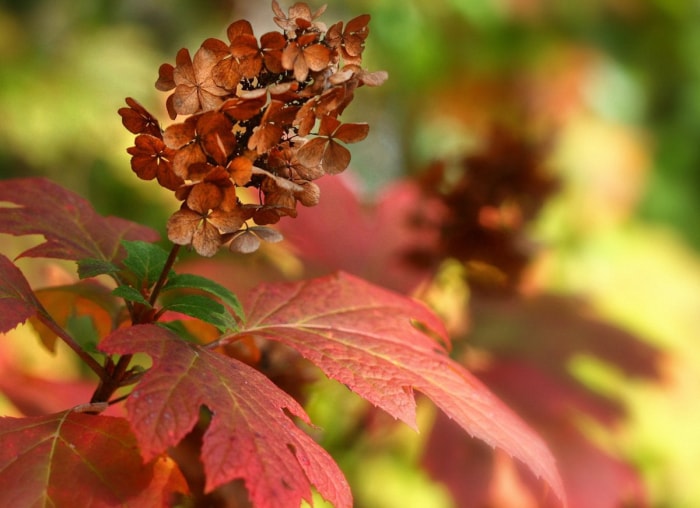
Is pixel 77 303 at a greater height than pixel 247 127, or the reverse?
pixel 247 127

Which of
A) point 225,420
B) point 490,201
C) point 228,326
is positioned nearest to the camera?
point 225,420

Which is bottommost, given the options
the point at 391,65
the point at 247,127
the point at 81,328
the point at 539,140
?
the point at 81,328

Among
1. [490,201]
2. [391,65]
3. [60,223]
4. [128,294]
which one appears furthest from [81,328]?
[391,65]

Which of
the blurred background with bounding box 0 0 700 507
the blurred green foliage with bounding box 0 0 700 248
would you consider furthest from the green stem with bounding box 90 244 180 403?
the blurred green foliage with bounding box 0 0 700 248

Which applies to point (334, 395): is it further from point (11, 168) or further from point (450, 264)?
point (11, 168)

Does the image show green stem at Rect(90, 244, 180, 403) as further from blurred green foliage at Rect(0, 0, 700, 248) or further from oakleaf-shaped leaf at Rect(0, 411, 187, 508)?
blurred green foliage at Rect(0, 0, 700, 248)

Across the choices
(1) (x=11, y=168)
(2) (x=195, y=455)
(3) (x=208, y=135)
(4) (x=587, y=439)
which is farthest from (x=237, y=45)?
Answer: (1) (x=11, y=168)

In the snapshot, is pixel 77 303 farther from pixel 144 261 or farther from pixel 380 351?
pixel 380 351

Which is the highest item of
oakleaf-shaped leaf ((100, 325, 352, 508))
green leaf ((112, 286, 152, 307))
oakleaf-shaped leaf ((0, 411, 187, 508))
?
green leaf ((112, 286, 152, 307))
